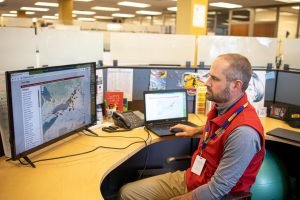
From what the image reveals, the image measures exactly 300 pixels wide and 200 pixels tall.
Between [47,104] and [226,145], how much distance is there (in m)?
0.90

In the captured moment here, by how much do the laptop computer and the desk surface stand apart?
36 cm

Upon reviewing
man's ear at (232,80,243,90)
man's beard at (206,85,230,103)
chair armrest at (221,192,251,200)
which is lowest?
chair armrest at (221,192,251,200)

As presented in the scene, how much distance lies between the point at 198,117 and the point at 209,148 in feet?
3.06

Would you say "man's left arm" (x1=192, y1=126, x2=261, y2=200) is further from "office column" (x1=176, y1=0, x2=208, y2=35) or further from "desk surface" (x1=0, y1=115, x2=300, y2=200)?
"office column" (x1=176, y1=0, x2=208, y2=35)

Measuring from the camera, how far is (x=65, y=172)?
136 centimetres

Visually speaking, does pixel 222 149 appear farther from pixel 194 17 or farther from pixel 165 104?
pixel 194 17

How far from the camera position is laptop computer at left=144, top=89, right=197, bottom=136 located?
211 cm

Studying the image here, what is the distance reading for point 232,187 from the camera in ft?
4.55

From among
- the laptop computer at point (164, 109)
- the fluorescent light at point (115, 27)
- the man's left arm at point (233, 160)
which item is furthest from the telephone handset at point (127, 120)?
the fluorescent light at point (115, 27)

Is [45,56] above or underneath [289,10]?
underneath

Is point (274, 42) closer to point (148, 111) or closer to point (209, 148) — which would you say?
point (148, 111)

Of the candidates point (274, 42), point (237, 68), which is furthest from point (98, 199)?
point (274, 42)

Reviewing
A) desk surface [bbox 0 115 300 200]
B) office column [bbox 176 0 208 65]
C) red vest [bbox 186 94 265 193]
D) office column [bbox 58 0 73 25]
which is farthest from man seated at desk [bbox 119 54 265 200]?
office column [bbox 58 0 73 25]

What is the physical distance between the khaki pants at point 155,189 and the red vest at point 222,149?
0.18 m
